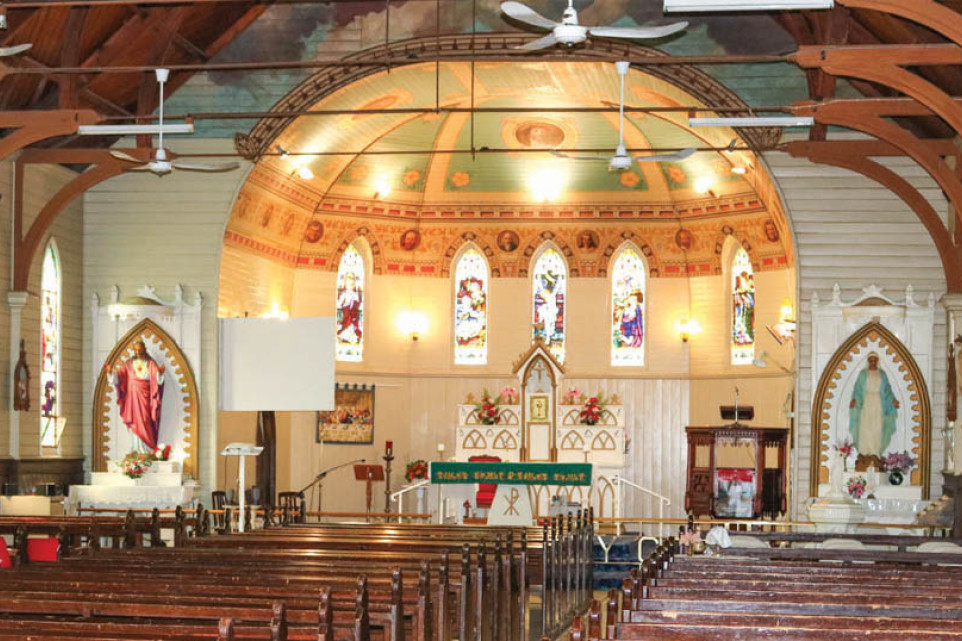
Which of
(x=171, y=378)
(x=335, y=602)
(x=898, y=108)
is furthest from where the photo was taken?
(x=171, y=378)

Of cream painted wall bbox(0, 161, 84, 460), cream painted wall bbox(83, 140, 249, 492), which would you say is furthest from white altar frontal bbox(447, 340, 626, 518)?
cream painted wall bbox(0, 161, 84, 460)

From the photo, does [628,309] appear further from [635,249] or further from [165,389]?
[165,389]

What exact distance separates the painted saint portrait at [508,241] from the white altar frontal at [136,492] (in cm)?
811

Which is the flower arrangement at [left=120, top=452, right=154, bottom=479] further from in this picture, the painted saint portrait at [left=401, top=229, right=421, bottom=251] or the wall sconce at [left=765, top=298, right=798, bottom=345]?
the wall sconce at [left=765, top=298, right=798, bottom=345]

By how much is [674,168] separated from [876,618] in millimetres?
17705

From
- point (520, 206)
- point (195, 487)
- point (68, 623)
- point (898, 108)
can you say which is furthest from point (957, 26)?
Result: point (520, 206)

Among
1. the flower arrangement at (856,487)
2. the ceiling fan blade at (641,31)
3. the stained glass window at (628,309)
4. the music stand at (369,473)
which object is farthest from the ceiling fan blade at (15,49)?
the stained glass window at (628,309)

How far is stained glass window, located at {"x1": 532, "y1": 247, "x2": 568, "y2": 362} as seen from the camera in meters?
26.6

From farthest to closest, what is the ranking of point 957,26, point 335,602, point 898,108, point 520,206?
1. point 520,206
2. point 898,108
3. point 957,26
4. point 335,602

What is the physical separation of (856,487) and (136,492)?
30.9ft

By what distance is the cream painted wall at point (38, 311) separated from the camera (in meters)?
19.2

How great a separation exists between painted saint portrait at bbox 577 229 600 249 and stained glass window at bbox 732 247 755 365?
8.02 feet

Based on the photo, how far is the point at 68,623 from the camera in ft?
25.9

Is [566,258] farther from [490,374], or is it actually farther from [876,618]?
[876,618]
